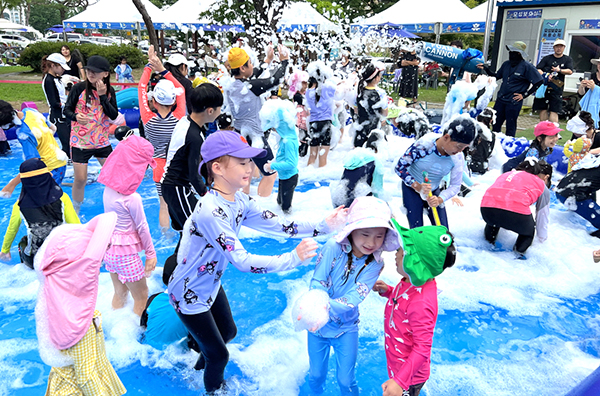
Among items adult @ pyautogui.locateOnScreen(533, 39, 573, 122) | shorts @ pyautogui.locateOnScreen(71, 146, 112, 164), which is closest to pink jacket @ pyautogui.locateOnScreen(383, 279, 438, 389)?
shorts @ pyautogui.locateOnScreen(71, 146, 112, 164)

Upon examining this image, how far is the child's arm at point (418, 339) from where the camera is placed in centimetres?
225

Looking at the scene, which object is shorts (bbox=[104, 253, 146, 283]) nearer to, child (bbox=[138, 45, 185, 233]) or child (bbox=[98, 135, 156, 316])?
child (bbox=[98, 135, 156, 316])

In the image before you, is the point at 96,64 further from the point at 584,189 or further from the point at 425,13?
the point at 425,13

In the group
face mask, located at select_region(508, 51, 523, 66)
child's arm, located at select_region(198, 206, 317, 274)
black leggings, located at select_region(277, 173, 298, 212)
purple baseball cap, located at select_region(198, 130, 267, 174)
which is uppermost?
face mask, located at select_region(508, 51, 523, 66)

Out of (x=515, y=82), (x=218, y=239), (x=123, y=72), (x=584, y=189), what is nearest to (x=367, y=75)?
(x=515, y=82)

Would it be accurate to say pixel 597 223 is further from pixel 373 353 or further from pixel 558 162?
pixel 373 353

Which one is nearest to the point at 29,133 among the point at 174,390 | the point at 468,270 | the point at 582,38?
the point at 174,390

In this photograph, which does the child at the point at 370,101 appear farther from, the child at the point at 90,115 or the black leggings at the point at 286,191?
the child at the point at 90,115

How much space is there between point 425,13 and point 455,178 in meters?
17.9

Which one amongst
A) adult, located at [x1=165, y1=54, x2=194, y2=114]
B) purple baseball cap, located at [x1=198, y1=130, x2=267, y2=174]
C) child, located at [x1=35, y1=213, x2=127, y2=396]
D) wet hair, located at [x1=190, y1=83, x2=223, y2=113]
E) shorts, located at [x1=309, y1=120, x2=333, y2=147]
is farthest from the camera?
shorts, located at [x1=309, y1=120, x2=333, y2=147]

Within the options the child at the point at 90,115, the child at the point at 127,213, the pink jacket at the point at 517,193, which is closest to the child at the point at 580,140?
the pink jacket at the point at 517,193

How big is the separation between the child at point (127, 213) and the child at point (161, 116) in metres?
1.27

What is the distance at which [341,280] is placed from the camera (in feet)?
8.21

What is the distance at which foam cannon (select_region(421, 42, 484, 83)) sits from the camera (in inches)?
378
